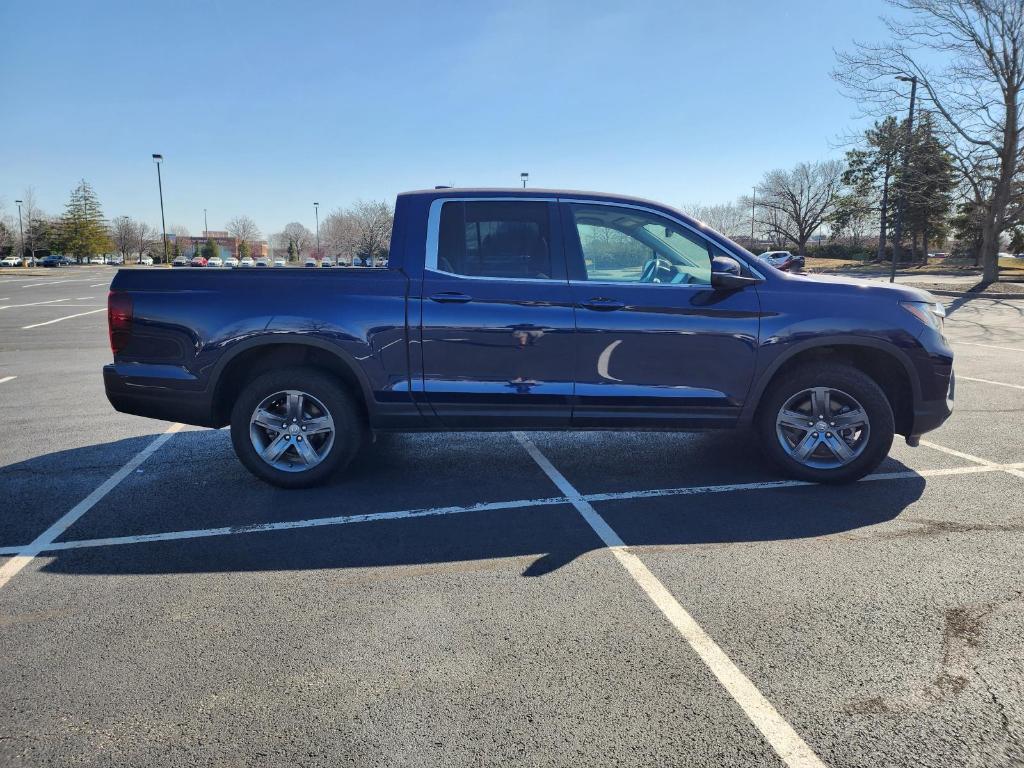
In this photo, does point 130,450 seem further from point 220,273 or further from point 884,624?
point 884,624

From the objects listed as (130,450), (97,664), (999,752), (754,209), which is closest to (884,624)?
(999,752)

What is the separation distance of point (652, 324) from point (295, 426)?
2.47 m

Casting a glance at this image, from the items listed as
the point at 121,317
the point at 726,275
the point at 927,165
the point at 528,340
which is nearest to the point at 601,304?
the point at 528,340

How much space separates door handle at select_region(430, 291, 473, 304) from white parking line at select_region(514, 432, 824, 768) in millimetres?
1530

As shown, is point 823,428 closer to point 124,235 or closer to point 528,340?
point 528,340

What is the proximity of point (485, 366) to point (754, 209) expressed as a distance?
84.0 metres

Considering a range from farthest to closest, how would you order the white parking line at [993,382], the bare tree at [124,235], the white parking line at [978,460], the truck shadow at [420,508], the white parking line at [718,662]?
the bare tree at [124,235]
the white parking line at [993,382]
the white parking line at [978,460]
the truck shadow at [420,508]
the white parking line at [718,662]

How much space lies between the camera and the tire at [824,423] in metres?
4.64

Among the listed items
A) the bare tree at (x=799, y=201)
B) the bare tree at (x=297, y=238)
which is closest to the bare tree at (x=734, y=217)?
the bare tree at (x=799, y=201)

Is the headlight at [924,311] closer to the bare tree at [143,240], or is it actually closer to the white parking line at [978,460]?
the white parking line at [978,460]

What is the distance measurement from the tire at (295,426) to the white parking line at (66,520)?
96 cm

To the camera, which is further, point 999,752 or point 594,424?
point 594,424

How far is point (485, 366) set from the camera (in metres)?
4.52

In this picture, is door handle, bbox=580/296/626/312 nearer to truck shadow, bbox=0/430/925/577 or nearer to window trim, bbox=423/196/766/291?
window trim, bbox=423/196/766/291
